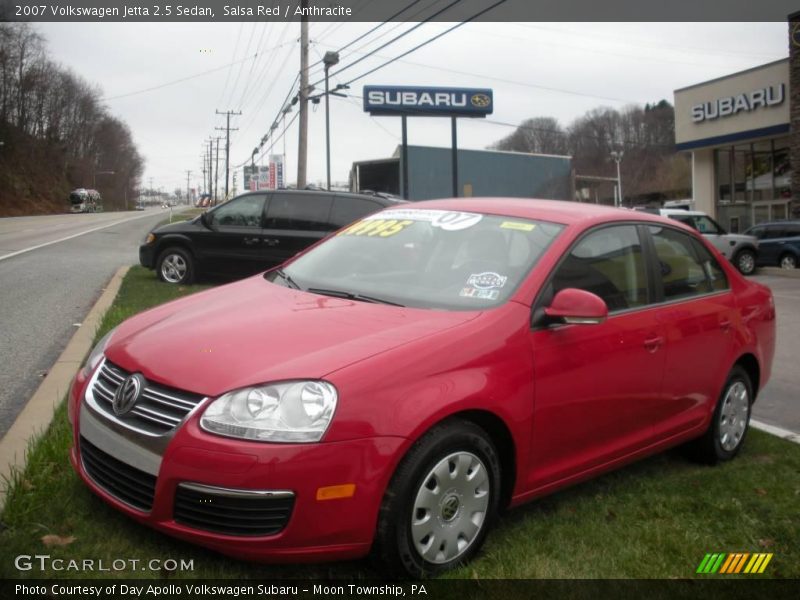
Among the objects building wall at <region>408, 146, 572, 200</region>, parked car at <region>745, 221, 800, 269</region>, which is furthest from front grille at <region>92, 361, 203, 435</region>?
building wall at <region>408, 146, 572, 200</region>

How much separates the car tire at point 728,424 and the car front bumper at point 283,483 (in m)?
2.65

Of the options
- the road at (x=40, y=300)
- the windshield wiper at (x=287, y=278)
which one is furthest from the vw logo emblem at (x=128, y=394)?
the road at (x=40, y=300)

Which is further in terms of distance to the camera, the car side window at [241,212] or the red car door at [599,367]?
the car side window at [241,212]

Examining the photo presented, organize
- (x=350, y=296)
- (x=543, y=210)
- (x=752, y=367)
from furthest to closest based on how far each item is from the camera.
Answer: (x=752, y=367), (x=543, y=210), (x=350, y=296)

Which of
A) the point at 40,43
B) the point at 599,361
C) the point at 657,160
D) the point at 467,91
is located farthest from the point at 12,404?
the point at 657,160

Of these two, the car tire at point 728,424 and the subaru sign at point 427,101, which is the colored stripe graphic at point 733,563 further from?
the subaru sign at point 427,101

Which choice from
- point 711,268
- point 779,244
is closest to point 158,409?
point 711,268

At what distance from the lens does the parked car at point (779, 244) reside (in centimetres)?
2148

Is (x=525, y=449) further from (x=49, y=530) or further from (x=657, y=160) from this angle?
(x=657, y=160)

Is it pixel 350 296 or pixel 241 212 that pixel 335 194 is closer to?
pixel 241 212

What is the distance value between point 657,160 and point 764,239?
76.7 m

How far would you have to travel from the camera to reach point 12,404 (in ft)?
17.4

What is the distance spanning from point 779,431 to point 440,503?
3.56m

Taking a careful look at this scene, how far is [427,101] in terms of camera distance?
33.6m
